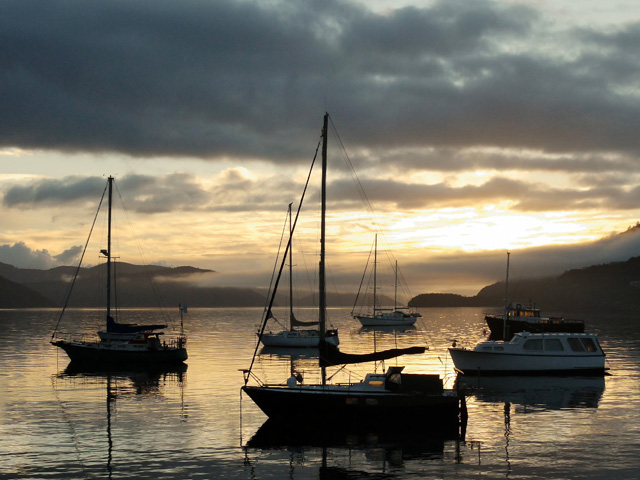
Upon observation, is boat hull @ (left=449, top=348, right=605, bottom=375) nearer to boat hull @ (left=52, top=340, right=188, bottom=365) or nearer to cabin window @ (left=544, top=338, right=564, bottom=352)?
cabin window @ (left=544, top=338, right=564, bottom=352)

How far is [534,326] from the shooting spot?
121 meters

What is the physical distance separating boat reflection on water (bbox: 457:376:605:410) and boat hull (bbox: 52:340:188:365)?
2911 centimetres

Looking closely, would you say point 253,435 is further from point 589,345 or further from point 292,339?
point 292,339

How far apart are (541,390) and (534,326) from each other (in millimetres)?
67390

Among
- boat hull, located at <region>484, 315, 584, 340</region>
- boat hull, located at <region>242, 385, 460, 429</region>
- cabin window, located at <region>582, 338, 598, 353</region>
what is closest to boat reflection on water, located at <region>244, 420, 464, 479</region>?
boat hull, located at <region>242, 385, 460, 429</region>

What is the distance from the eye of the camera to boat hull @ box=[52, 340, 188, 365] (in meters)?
74.1

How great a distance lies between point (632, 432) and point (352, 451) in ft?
50.2

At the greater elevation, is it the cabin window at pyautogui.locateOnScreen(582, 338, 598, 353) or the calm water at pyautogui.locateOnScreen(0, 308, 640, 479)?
the cabin window at pyautogui.locateOnScreen(582, 338, 598, 353)

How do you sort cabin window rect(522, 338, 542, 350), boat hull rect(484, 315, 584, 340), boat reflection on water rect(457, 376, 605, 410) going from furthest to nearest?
boat hull rect(484, 315, 584, 340) < cabin window rect(522, 338, 542, 350) < boat reflection on water rect(457, 376, 605, 410)

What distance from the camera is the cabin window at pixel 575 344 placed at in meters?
64.6

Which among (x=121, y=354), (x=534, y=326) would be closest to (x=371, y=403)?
(x=121, y=354)

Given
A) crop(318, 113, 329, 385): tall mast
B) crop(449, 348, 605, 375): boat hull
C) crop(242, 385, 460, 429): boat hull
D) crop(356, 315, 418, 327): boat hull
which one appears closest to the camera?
crop(242, 385, 460, 429): boat hull

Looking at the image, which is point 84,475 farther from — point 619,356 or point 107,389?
point 619,356

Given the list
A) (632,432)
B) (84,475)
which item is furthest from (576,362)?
(84,475)
